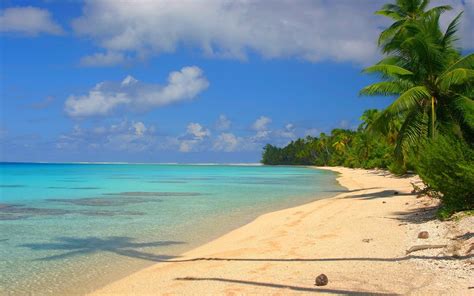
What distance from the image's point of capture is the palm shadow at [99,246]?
999 centimetres

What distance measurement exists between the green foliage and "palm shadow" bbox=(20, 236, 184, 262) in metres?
6.73

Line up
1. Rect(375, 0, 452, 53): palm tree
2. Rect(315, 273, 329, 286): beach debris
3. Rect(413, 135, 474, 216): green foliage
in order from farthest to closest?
1. Rect(375, 0, 452, 53): palm tree
2. Rect(413, 135, 474, 216): green foliage
3. Rect(315, 273, 329, 286): beach debris

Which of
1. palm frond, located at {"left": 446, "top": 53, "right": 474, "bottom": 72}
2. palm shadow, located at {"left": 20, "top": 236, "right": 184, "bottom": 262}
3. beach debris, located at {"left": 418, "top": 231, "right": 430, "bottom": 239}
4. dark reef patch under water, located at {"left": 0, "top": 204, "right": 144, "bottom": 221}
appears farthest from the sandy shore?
dark reef patch under water, located at {"left": 0, "top": 204, "right": 144, "bottom": 221}

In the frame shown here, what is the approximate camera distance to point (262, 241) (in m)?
A: 10.4

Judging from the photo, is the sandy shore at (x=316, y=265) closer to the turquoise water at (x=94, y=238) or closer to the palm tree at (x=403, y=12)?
the turquoise water at (x=94, y=238)

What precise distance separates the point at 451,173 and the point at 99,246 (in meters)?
8.87

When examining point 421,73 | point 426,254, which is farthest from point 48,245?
point 421,73

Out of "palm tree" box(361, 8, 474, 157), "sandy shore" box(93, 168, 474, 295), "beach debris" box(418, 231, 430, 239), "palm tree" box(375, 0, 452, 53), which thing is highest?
"palm tree" box(375, 0, 452, 53)

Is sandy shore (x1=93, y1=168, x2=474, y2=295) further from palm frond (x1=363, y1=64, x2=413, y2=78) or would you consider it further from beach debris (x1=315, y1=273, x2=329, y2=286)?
palm frond (x1=363, y1=64, x2=413, y2=78)

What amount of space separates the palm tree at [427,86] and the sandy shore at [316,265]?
5.33m

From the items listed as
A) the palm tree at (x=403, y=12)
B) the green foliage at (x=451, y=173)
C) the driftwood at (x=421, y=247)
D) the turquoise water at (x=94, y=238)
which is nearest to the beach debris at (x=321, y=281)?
the driftwood at (x=421, y=247)

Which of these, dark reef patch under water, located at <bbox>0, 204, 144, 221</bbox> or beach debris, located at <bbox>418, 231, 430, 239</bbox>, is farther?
dark reef patch under water, located at <bbox>0, 204, 144, 221</bbox>

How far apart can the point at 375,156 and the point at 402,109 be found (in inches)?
1809

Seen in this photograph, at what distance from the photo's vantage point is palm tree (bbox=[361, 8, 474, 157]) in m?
15.5
